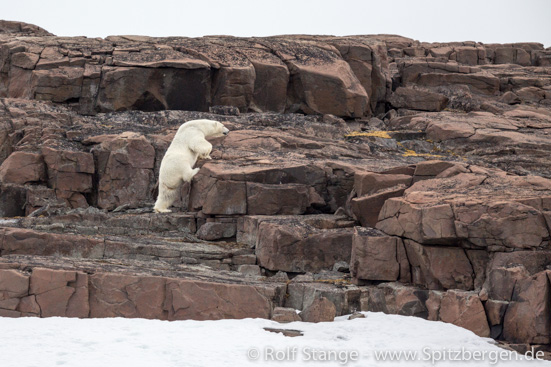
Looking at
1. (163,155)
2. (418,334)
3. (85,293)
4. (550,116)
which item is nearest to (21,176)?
(163,155)

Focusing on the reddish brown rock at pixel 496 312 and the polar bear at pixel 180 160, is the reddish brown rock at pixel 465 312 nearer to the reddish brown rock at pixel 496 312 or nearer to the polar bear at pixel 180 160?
the reddish brown rock at pixel 496 312

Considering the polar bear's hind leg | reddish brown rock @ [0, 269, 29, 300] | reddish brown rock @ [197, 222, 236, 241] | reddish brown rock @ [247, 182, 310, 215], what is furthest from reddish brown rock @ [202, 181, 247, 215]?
reddish brown rock @ [0, 269, 29, 300]

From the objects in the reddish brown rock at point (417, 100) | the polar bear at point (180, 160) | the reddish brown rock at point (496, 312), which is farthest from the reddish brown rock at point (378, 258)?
the reddish brown rock at point (417, 100)

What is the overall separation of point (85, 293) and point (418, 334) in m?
5.06

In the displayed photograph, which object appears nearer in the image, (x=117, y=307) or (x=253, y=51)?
(x=117, y=307)

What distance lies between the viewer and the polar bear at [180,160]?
1653 cm

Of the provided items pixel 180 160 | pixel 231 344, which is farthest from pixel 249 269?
pixel 180 160

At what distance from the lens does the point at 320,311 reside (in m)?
10.6

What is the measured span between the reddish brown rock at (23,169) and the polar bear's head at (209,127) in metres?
3.89

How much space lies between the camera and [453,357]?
9.48 meters

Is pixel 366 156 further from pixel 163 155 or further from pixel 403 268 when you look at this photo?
pixel 403 268

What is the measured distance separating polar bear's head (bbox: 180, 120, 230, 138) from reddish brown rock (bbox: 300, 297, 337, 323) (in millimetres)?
8151

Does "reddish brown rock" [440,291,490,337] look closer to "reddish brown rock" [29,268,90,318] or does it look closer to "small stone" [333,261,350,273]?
"small stone" [333,261,350,273]

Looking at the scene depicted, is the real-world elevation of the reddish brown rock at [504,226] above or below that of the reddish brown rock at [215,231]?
above
